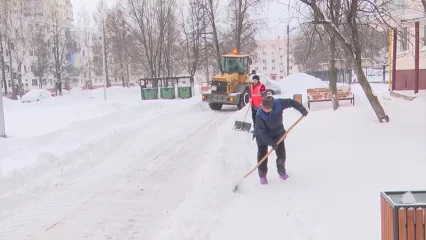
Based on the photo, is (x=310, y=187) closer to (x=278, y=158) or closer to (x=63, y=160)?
(x=278, y=158)

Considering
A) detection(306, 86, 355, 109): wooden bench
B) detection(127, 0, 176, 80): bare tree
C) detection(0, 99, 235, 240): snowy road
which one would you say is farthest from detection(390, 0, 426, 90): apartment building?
detection(127, 0, 176, 80): bare tree

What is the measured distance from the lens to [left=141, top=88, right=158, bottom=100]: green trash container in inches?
1180

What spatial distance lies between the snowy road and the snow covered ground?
2cm

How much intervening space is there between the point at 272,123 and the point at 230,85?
13634mm

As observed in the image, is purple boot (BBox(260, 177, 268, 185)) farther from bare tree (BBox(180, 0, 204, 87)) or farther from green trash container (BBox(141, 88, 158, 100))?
bare tree (BBox(180, 0, 204, 87))

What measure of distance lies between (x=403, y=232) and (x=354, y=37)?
8.29m

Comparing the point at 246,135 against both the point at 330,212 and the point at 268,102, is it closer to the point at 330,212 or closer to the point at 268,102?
the point at 268,102

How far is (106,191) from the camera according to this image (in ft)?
22.2

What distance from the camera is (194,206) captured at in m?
5.50

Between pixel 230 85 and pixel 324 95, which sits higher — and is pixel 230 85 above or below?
above

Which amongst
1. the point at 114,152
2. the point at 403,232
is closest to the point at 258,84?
the point at 114,152

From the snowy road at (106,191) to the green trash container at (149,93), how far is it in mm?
18517

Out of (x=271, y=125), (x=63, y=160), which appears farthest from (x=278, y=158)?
(x=63, y=160)

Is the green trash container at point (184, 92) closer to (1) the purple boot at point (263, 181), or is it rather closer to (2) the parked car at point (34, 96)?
(2) the parked car at point (34, 96)
